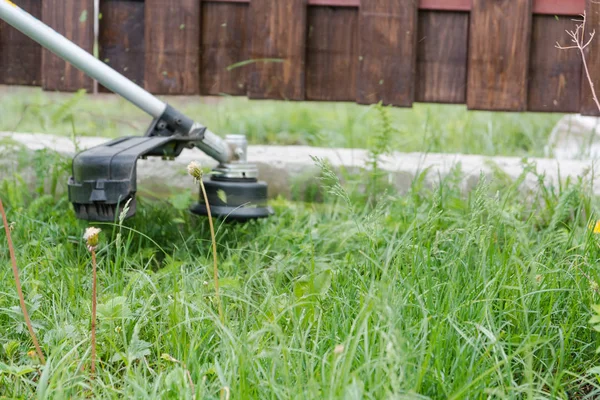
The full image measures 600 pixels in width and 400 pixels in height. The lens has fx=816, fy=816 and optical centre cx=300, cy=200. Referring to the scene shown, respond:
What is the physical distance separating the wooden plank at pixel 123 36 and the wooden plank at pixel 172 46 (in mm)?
50

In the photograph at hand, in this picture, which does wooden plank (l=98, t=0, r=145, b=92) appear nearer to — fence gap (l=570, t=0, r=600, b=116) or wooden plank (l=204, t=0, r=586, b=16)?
wooden plank (l=204, t=0, r=586, b=16)

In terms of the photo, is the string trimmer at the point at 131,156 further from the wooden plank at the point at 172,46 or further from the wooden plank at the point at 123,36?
the wooden plank at the point at 123,36

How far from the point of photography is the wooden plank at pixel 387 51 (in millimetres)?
2883

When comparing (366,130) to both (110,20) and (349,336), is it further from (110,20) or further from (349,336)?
(349,336)

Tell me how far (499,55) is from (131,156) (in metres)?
1.42

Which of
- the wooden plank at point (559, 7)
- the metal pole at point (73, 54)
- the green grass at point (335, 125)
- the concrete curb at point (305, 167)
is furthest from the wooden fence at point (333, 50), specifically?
the green grass at point (335, 125)

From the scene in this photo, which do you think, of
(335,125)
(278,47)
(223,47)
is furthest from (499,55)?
(335,125)

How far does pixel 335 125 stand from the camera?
16.3ft

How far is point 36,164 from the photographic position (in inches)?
108

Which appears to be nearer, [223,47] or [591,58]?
[591,58]

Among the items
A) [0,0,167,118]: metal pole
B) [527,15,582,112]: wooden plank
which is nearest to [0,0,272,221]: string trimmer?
[0,0,167,118]: metal pole

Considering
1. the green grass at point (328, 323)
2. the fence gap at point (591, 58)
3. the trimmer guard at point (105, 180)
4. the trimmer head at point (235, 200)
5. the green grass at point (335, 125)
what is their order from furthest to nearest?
the green grass at point (335, 125) < the fence gap at point (591, 58) < the trimmer head at point (235, 200) < the trimmer guard at point (105, 180) < the green grass at point (328, 323)

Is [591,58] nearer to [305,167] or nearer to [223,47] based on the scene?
[305,167]

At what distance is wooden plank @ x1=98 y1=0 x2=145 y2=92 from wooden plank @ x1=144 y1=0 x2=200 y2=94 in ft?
0.16
